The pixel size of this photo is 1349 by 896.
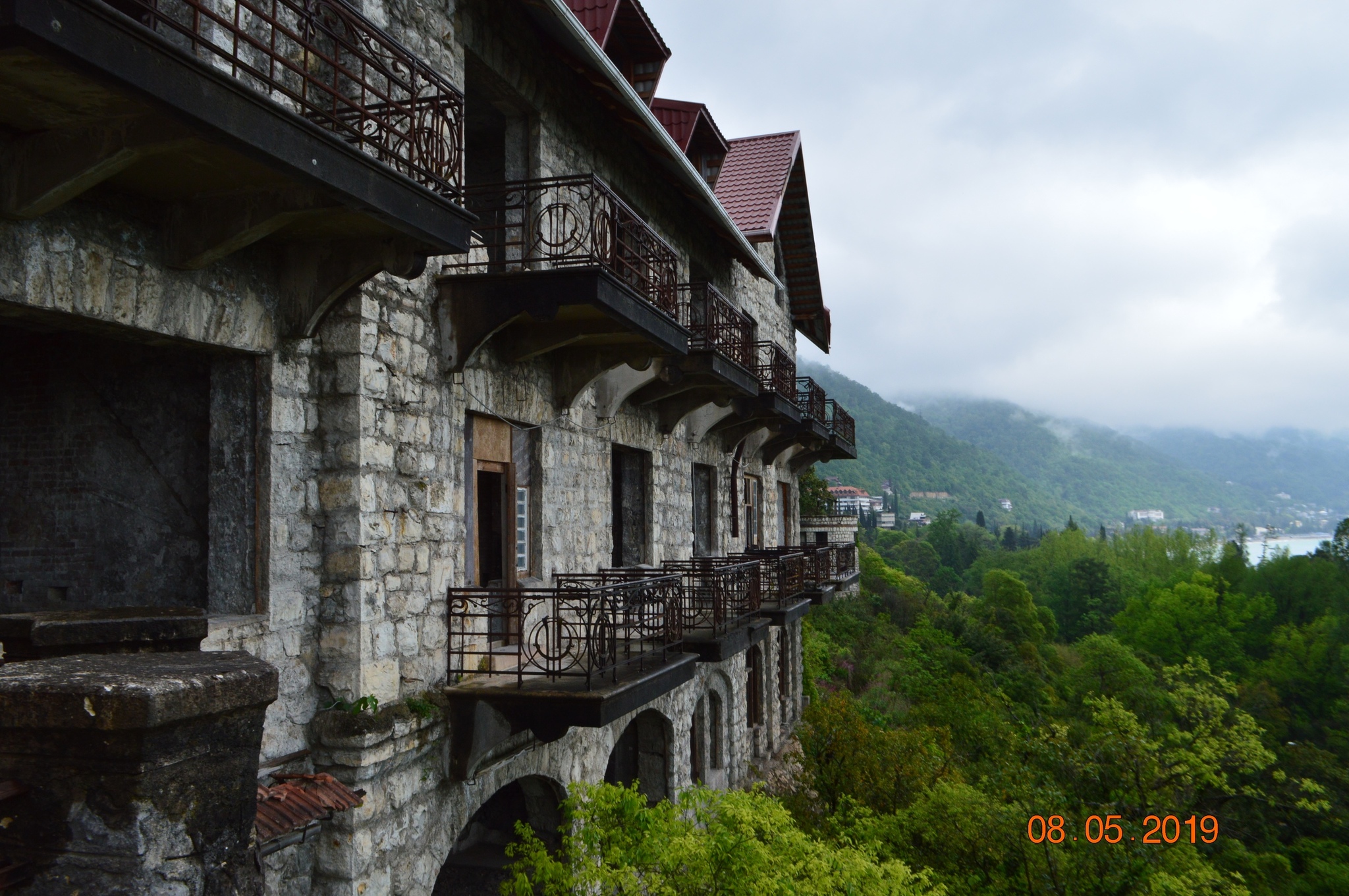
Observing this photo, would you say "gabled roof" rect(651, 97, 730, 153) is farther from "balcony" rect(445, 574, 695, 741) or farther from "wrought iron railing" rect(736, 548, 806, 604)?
"balcony" rect(445, 574, 695, 741)

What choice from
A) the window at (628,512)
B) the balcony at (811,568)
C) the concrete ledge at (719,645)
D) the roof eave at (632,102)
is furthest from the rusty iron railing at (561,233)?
the balcony at (811,568)

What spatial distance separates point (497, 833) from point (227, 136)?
8086 mm

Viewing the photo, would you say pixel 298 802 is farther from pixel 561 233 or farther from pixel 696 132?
pixel 696 132

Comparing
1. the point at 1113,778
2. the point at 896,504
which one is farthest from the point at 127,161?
the point at 896,504

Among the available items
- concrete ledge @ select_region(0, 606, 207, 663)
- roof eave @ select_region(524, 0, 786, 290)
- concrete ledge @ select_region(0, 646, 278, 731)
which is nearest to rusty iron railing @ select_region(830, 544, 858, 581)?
roof eave @ select_region(524, 0, 786, 290)

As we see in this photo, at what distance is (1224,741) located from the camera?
2048cm

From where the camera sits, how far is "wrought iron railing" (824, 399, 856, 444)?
21.8 meters

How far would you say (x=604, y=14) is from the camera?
1030 centimetres

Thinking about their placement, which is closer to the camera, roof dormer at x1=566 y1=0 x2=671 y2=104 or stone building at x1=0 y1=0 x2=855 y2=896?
stone building at x1=0 y1=0 x2=855 y2=896

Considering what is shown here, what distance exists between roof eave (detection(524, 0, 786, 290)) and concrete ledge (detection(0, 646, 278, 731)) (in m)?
6.60

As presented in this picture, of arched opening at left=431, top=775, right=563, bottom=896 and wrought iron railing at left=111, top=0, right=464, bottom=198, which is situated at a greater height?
wrought iron railing at left=111, top=0, right=464, bottom=198

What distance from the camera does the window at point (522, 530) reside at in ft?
29.3

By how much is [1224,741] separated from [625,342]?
61.8ft

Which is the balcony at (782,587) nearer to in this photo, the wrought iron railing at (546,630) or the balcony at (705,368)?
the balcony at (705,368)
